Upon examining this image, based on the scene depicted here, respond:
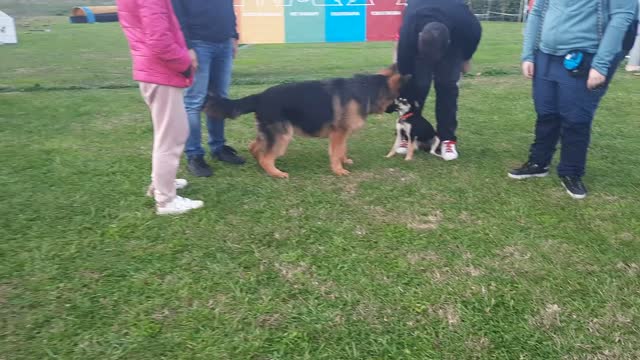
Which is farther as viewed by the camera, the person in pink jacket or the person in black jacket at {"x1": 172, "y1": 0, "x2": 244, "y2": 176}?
the person in black jacket at {"x1": 172, "y1": 0, "x2": 244, "y2": 176}

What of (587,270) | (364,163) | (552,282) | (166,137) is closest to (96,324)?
(166,137)

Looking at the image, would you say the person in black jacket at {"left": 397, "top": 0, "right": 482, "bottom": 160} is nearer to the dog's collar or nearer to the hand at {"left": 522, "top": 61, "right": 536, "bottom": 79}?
the dog's collar

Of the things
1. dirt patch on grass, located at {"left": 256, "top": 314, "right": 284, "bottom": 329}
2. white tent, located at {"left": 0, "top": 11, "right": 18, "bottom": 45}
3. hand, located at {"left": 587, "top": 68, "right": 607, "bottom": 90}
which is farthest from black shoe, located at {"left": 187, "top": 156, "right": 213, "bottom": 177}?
white tent, located at {"left": 0, "top": 11, "right": 18, "bottom": 45}

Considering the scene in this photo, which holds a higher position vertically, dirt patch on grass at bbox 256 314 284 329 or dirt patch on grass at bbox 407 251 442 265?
dirt patch on grass at bbox 407 251 442 265

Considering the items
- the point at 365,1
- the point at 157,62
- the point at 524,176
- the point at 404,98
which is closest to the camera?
the point at 157,62

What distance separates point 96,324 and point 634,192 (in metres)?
4.07

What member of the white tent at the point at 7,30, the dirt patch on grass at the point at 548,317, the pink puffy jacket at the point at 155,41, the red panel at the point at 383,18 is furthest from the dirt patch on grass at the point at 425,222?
the white tent at the point at 7,30

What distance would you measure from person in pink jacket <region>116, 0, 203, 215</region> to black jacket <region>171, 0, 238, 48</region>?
29.1 inches

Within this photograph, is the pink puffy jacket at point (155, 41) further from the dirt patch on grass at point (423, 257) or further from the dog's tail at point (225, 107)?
the dirt patch on grass at point (423, 257)

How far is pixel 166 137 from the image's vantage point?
11.6 feet

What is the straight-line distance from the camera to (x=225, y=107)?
4.40 metres

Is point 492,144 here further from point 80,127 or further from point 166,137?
point 80,127

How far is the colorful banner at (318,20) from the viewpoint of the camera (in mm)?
9820

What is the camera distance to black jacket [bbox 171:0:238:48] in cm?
415
